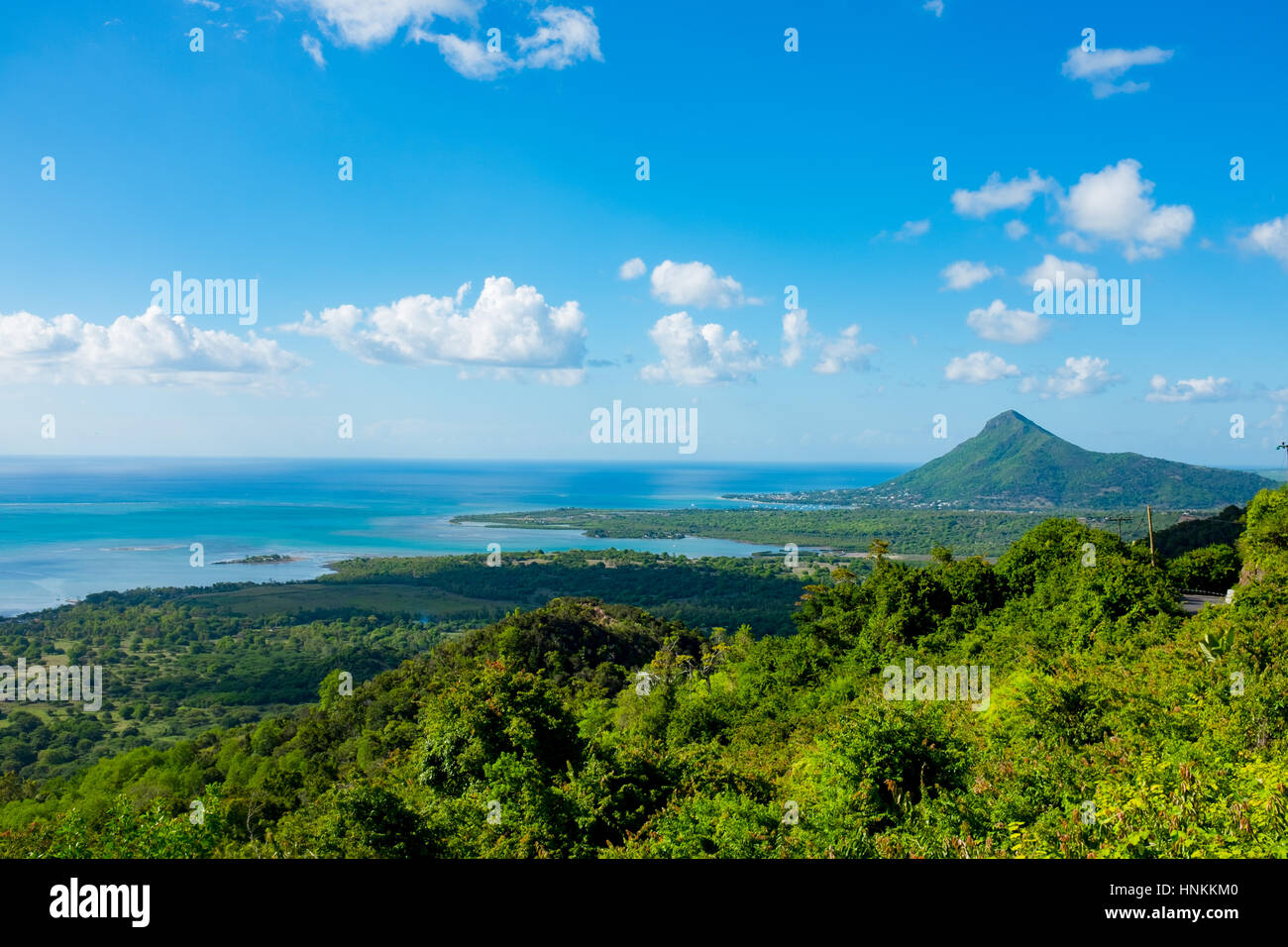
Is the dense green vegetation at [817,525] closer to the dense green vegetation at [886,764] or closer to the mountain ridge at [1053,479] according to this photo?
the mountain ridge at [1053,479]

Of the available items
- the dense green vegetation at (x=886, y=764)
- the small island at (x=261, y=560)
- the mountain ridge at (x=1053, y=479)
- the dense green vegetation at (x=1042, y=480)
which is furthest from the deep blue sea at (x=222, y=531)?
the dense green vegetation at (x=886, y=764)

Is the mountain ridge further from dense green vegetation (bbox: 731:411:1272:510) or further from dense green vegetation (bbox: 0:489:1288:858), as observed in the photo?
dense green vegetation (bbox: 0:489:1288:858)

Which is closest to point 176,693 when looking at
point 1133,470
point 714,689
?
point 714,689

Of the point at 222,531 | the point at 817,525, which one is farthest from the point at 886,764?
the point at 222,531

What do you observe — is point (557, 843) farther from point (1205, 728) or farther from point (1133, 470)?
point (1133, 470)

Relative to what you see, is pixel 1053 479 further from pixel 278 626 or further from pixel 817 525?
pixel 278 626

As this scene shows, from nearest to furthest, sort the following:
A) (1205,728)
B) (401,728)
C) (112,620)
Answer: (1205,728) < (401,728) < (112,620)
